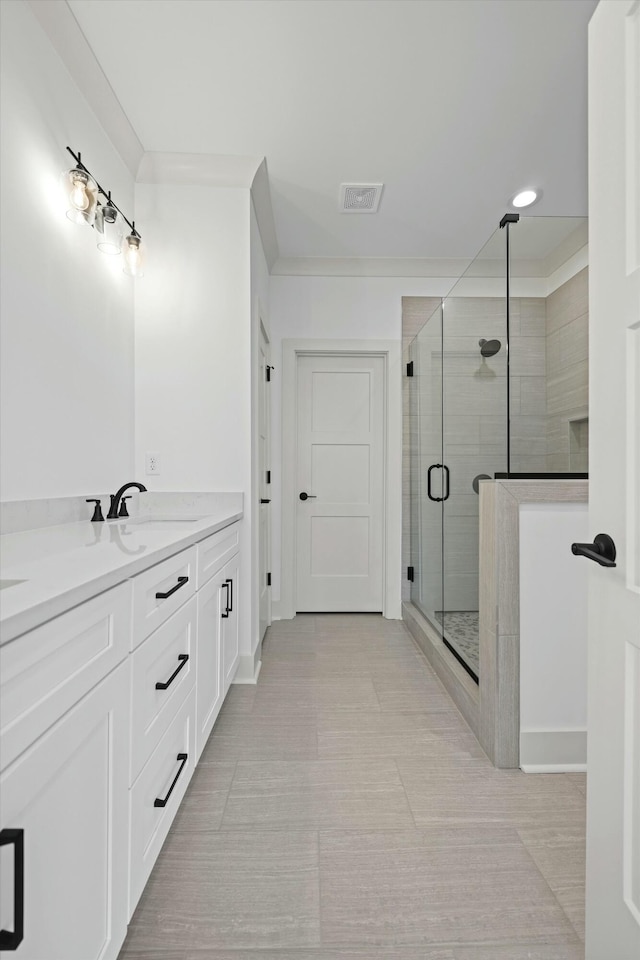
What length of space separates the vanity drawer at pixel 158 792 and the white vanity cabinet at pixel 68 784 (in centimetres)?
7

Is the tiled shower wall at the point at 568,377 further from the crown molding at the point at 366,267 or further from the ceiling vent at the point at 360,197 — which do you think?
the crown molding at the point at 366,267

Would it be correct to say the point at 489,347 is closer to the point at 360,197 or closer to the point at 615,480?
the point at 360,197

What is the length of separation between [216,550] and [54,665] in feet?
4.37

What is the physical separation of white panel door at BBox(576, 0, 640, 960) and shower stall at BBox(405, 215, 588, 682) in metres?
0.93

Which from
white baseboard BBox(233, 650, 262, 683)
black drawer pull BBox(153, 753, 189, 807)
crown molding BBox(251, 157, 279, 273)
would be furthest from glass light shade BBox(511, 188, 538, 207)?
black drawer pull BBox(153, 753, 189, 807)

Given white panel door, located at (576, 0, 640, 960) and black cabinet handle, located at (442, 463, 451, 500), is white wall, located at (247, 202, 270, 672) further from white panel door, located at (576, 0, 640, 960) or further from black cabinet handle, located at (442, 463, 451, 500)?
white panel door, located at (576, 0, 640, 960)

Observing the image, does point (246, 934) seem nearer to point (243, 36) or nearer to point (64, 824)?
Answer: point (64, 824)

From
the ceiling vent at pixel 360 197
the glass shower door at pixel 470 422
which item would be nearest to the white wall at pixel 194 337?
the ceiling vent at pixel 360 197

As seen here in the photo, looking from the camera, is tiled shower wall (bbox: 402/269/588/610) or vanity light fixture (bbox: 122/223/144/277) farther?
vanity light fixture (bbox: 122/223/144/277)

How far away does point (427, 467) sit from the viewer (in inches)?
136

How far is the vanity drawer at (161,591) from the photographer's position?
1131mm

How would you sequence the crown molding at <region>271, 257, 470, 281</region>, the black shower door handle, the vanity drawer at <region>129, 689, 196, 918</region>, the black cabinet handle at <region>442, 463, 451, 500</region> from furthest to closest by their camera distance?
the crown molding at <region>271, 257, 470, 281</region> → the black shower door handle → the black cabinet handle at <region>442, 463, 451, 500</region> → the vanity drawer at <region>129, 689, 196, 918</region>

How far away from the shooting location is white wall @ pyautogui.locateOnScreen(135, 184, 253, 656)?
8.81 feet

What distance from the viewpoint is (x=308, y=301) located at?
3930 millimetres
